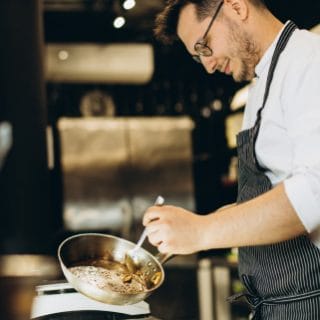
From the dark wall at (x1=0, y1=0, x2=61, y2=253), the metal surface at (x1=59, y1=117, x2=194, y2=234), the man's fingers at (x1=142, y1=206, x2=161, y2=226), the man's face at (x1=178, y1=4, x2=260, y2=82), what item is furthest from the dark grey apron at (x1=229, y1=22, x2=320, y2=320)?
the metal surface at (x1=59, y1=117, x2=194, y2=234)

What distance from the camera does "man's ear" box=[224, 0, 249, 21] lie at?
160cm

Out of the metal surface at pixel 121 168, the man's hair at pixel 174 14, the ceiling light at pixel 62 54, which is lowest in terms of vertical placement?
the metal surface at pixel 121 168

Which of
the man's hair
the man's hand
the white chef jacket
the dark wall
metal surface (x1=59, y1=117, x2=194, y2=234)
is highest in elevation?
the man's hair

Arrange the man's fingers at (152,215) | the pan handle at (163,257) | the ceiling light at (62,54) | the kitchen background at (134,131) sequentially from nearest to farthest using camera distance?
the man's fingers at (152,215) → the pan handle at (163,257) → the kitchen background at (134,131) → the ceiling light at (62,54)

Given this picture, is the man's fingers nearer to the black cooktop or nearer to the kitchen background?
the black cooktop

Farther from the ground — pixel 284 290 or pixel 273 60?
pixel 273 60

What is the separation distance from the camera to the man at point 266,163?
51.9 inches

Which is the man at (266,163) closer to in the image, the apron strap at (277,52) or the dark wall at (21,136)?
the apron strap at (277,52)

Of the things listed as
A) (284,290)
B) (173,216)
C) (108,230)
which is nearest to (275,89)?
(173,216)

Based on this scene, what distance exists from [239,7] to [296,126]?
1.40ft

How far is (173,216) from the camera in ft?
4.60

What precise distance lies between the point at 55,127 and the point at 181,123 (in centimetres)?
135

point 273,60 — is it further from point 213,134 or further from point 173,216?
point 213,134

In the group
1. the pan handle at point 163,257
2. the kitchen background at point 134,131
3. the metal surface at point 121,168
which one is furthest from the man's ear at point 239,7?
the metal surface at point 121,168
